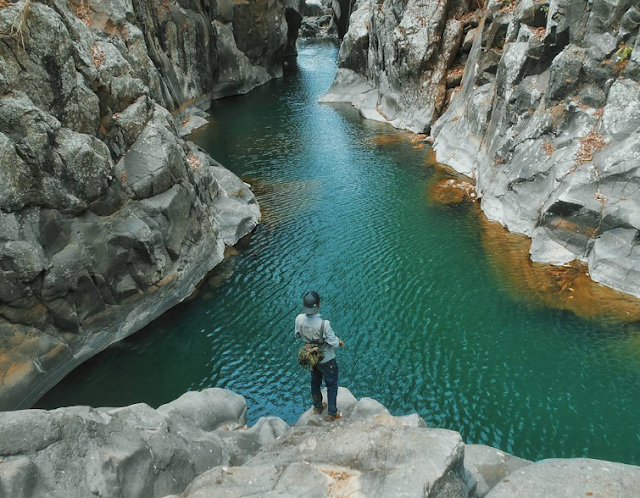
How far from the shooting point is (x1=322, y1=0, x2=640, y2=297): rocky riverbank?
62.1 feet

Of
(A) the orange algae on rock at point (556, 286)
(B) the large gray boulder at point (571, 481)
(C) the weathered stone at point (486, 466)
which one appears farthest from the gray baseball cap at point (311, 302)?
(A) the orange algae on rock at point (556, 286)

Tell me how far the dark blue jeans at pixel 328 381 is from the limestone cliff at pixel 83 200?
8730 mm

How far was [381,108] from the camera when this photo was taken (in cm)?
4222

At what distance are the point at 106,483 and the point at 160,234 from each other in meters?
11.6

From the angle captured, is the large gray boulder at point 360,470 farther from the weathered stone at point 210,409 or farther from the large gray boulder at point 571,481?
the weathered stone at point 210,409

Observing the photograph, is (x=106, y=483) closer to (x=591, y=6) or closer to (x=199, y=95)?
(x=591, y=6)

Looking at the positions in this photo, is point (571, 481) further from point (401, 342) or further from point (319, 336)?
point (401, 342)

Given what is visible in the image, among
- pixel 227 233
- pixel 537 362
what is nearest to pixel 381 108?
pixel 227 233

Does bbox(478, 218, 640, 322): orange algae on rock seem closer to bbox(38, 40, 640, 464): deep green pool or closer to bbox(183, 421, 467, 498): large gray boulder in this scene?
bbox(38, 40, 640, 464): deep green pool

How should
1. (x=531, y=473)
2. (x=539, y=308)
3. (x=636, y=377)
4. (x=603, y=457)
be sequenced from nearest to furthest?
(x=531, y=473) → (x=603, y=457) → (x=636, y=377) → (x=539, y=308)

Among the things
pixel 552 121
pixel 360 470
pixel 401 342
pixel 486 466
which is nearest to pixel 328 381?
pixel 360 470

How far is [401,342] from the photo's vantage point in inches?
626

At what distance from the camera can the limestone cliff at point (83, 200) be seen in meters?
14.0

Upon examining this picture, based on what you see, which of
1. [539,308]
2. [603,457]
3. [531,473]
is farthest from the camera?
[539,308]
